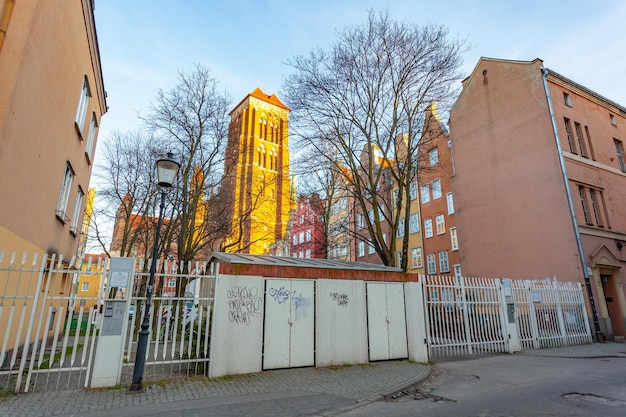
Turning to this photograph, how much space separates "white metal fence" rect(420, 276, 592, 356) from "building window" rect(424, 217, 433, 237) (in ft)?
47.9

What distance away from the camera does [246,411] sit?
5609 mm

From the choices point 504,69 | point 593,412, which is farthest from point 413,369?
point 504,69

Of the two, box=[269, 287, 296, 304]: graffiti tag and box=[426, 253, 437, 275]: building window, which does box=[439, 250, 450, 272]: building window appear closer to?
box=[426, 253, 437, 275]: building window

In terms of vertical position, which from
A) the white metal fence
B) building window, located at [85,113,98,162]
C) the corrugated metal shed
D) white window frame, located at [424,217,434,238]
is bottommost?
the white metal fence

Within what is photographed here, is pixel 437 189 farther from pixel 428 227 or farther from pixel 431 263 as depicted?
pixel 431 263

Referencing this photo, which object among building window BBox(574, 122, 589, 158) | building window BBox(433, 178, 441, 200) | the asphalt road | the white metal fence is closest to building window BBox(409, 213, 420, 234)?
building window BBox(433, 178, 441, 200)

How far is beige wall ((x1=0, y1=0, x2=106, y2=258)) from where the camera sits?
7625 mm

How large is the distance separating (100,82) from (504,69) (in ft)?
73.0

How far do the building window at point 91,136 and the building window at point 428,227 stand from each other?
24778 mm

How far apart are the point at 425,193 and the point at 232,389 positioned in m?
27.2

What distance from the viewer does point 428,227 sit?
98.9ft

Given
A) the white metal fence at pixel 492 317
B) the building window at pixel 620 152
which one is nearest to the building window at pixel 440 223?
the building window at pixel 620 152

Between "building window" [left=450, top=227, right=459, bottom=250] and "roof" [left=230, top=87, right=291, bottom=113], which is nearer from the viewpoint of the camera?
"building window" [left=450, top=227, right=459, bottom=250]

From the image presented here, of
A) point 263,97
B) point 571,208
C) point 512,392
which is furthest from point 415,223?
point 263,97
